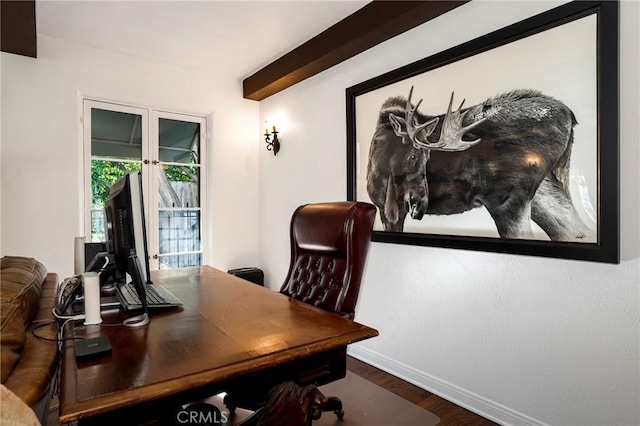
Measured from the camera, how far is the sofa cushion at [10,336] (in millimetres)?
772

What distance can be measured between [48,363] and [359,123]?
7.81 feet

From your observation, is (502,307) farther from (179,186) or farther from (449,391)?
(179,186)

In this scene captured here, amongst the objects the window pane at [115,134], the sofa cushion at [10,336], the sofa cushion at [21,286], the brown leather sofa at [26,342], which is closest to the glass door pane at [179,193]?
the window pane at [115,134]

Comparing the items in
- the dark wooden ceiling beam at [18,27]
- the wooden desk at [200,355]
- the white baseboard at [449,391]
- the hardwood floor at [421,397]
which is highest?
the dark wooden ceiling beam at [18,27]

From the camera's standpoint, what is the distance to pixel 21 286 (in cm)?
109

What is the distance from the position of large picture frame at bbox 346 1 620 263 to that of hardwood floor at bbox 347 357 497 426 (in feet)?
3.13

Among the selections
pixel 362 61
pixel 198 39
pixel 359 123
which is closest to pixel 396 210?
pixel 359 123

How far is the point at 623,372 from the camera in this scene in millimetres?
1555

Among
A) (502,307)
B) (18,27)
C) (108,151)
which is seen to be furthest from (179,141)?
(502,307)

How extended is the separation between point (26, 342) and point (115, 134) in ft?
9.12

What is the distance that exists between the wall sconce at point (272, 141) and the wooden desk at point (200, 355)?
2465 millimetres

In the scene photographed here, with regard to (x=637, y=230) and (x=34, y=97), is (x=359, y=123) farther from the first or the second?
(x=34, y=97)

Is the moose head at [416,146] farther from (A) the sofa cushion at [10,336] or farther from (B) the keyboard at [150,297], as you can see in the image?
(A) the sofa cushion at [10,336]

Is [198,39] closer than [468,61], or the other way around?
[468,61]
